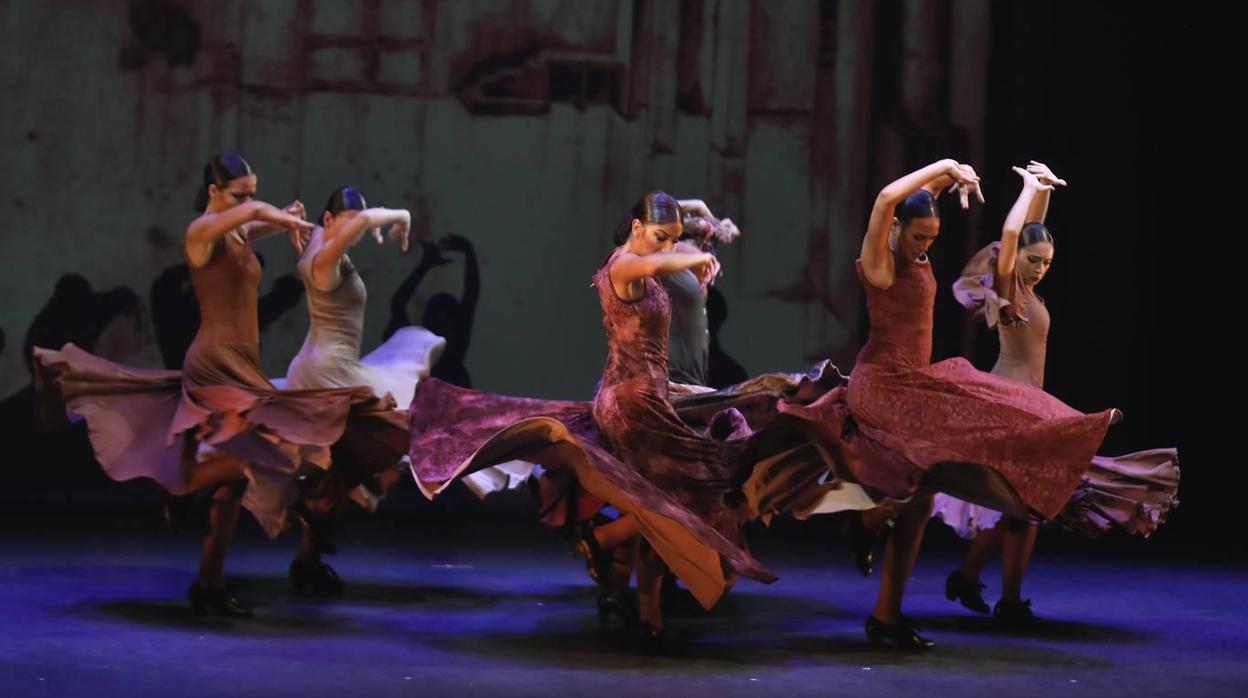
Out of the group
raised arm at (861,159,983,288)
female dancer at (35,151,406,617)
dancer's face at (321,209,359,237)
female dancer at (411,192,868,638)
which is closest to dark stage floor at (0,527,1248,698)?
female dancer at (411,192,868,638)

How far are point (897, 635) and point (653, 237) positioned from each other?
1.36 meters

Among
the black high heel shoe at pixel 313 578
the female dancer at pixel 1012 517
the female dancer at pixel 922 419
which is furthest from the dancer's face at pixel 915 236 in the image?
the black high heel shoe at pixel 313 578

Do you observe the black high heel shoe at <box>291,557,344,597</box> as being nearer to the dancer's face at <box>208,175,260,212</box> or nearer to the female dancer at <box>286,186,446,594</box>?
the female dancer at <box>286,186,446,594</box>

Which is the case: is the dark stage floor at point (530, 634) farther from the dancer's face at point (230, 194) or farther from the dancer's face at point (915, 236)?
the dancer's face at point (230, 194)

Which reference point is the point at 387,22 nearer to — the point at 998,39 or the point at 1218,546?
the point at 998,39

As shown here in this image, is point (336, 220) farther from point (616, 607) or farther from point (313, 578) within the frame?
point (616, 607)

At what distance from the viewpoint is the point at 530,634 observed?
4.73m

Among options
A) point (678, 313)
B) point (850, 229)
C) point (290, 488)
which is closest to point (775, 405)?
point (678, 313)

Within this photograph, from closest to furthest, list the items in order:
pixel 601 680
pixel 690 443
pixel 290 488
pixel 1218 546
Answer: pixel 601 680 → pixel 690 443 → pixel 290 488 → pixel 1218 546

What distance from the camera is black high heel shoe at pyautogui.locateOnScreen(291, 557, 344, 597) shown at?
549cm

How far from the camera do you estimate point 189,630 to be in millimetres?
4582

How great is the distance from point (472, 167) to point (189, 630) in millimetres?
3544

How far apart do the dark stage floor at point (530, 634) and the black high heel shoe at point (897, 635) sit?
2.5 inches

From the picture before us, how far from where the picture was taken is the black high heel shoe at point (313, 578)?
549cm
